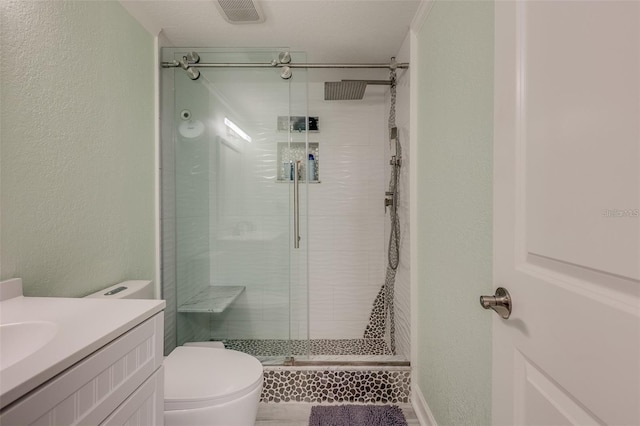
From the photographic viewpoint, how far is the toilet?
1.16m

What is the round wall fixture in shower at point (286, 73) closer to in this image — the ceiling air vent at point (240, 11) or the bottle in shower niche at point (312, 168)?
the ceiling air vent at point (240, 11)

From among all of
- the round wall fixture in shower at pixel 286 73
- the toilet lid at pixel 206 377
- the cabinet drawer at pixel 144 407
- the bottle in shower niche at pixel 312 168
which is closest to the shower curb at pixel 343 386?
the toilet lid at pixel 206 377

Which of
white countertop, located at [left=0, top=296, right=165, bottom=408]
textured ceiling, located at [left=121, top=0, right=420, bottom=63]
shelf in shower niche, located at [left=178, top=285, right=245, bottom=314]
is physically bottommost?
shelf in shower niche, located at [left=178, top=285, right=245, bottom=314]

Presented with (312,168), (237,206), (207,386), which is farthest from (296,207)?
(207,386)

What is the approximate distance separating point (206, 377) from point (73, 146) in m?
1.12

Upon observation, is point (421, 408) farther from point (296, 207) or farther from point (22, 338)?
point (22, 338)

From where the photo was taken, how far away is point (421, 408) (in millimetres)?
1590

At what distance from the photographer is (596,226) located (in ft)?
1.53

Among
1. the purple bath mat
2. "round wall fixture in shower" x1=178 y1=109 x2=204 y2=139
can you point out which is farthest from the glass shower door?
the purple bath mat

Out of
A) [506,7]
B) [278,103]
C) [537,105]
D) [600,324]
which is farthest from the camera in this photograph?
[278,103]

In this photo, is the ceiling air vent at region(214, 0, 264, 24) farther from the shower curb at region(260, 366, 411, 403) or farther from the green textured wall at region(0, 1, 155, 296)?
the shower curb at region(260, 366, 411, 403)

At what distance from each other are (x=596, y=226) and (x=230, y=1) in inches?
70.0

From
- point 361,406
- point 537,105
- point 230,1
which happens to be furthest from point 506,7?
point 361,406

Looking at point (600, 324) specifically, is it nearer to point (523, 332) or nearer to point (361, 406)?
point (523, 332)
